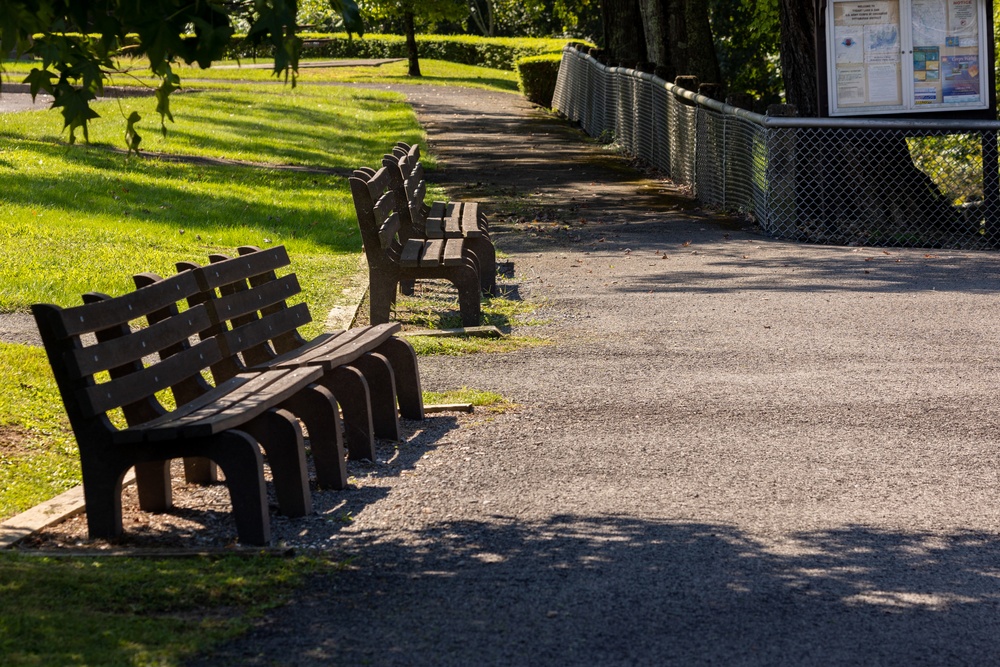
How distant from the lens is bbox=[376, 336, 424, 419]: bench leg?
7227 millimetres

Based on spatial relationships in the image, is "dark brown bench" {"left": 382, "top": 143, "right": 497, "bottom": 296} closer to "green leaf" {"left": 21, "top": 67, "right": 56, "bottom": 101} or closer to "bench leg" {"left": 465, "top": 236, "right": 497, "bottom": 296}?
"bench leg" {"left": 465, "top": 236, "right": 497, "bottom": 296}

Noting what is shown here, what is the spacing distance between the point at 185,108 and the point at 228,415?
988 inches

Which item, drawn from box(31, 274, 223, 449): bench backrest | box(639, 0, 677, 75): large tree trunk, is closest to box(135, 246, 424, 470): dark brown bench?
box(31, 274, 223, 449): bench backrest

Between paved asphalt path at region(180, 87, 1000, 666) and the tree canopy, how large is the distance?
181 centimetres

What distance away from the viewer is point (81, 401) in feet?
16.5

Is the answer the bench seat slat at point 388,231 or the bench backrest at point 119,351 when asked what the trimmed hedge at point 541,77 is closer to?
the bench seat slat at point 388,231

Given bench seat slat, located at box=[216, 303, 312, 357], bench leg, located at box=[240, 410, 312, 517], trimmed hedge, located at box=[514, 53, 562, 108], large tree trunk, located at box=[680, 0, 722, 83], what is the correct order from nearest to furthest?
bench leg, located at box=[240, 410, 312, 517], bench seat slat, located at box=[216, 303, 312, 357], large tree trunk, located at box=[680, 0, 722, 83], trimmed hedge, located at box=[514, 53, 562, 108]

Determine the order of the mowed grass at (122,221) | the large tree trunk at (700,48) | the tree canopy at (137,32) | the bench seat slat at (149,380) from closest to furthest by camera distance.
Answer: the tree canopy at (137,32) → the bench seat slat at (149,380) → the mowed grass at (122,221) → the large tree trunk at (700,48)

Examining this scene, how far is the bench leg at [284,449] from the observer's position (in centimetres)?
540

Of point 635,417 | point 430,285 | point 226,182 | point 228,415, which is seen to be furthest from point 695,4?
point 228,415

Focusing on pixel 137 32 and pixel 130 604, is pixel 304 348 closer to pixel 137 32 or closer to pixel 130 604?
pixel 130 604

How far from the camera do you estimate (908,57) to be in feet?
46.7

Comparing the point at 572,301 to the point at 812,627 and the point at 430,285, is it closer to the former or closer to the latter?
the point at 430,285

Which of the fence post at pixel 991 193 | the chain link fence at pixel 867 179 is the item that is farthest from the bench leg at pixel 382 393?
the fence post at pixel 991 193
